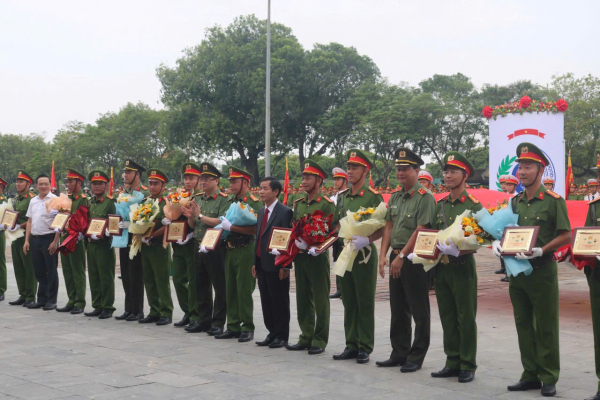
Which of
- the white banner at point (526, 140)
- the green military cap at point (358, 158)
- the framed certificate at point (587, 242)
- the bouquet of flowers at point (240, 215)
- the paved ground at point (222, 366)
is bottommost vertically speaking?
the paved ground at point (222, 366)

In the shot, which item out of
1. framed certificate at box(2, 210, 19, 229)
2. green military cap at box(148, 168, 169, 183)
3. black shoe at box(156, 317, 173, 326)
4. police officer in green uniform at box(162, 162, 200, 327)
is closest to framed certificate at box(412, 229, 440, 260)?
police officer in green uniform at box(162, 162, 200, 327)

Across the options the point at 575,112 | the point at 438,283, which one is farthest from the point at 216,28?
the point at 438,283

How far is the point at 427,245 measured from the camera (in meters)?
6.11

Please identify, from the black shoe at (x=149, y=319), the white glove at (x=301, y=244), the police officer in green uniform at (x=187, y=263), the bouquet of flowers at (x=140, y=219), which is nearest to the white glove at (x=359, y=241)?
the white glove at (x=301, y=244)

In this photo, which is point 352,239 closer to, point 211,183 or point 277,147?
point 211,183

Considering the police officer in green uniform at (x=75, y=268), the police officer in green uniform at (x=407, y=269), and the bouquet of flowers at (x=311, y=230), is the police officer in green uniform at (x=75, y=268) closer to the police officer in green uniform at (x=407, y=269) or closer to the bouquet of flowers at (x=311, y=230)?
the bouquet of flowers at (x=311, y=230)

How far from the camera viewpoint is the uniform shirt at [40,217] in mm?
10789

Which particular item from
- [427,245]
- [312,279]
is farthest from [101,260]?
[427,245]

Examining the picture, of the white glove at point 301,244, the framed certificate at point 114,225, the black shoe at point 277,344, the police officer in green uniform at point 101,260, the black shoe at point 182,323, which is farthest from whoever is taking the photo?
the police officer in green uniform at point 101,260

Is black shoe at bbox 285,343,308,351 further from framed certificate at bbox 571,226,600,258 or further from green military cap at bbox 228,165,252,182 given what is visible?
framed certificate at bbox 571,226,600,258

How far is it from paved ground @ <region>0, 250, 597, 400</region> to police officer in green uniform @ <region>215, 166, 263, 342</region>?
36cm

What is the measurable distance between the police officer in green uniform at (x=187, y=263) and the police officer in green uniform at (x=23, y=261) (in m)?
3.46

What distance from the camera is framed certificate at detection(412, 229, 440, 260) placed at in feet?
19.9

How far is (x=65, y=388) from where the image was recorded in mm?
5832
